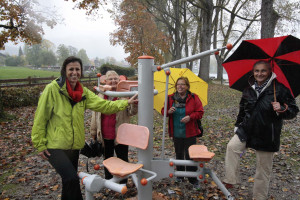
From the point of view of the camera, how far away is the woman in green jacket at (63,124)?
2108mm

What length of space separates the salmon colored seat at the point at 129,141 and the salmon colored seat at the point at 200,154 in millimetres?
514

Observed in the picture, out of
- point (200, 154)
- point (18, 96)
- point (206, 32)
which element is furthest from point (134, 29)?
point (200, 154)

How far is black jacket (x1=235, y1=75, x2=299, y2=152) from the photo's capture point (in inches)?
90.8

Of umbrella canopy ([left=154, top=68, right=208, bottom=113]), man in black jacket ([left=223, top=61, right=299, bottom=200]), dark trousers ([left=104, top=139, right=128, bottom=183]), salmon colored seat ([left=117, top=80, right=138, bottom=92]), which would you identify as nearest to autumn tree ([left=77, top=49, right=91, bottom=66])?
umbrella canopy ([left=154, top=68, right=208, bottom=113])

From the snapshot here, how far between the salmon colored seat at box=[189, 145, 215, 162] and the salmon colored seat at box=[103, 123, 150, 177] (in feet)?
1.69

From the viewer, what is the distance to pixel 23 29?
356 inches

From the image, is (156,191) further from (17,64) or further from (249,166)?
(17,64)

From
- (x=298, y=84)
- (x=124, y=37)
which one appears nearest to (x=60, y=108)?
(x=298, y=84)

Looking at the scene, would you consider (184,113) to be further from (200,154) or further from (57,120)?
(57,120)

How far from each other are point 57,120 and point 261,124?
2.22 meters

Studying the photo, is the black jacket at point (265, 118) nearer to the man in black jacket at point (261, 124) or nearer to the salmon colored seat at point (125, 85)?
the man in black jacket at point (261, 124)

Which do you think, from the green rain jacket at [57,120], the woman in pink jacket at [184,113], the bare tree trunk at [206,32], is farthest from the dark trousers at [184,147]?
the bare tree trunk at [206,32]

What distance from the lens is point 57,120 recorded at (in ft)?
7.25

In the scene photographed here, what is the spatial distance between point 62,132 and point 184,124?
1715 mm
